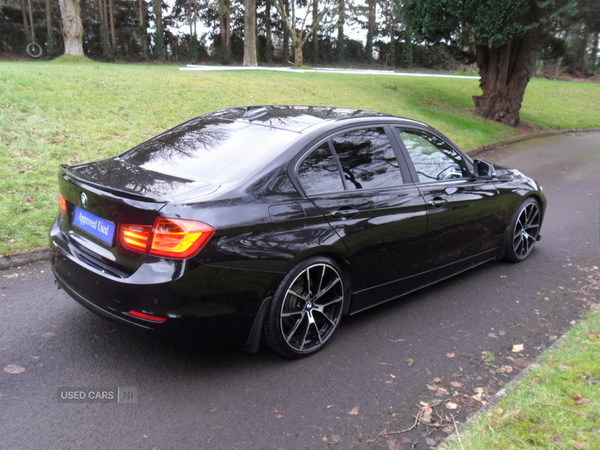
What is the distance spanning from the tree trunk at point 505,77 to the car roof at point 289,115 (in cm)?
1436

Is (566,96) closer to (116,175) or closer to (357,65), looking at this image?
(357,65)

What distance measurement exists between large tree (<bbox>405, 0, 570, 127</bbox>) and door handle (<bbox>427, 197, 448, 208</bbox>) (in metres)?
12.4

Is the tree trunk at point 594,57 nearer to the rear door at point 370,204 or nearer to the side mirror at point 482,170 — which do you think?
the side mirror at point 482,170

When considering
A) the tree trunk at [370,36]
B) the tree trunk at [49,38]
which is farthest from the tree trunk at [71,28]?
the tree trunk at [370,36]

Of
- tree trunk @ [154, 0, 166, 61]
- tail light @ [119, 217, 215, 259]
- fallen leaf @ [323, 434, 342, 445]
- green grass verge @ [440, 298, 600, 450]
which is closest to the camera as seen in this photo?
green grass verge @ [440, 298, 600, 450]

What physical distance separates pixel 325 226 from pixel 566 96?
27.4 meters

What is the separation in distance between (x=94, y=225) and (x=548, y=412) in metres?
2.98

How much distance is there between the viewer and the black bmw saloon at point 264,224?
315cm

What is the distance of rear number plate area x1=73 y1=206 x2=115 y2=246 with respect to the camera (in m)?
3.30

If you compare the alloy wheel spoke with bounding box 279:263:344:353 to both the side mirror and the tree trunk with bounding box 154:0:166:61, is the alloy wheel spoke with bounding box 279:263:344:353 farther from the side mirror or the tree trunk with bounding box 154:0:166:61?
the tree trunk with bounding box 154:0:166:61

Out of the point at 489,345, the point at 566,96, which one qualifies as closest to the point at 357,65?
the point at 566,96

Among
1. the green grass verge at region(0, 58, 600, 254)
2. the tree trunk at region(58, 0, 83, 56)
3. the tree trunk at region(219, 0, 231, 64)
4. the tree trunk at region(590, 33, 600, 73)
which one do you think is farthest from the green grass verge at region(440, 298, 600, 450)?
the tree trunk at region(590, 33, 600, 73)

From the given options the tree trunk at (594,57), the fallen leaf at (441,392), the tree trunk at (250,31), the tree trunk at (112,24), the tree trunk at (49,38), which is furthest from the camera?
the tree trunk at (594,57)

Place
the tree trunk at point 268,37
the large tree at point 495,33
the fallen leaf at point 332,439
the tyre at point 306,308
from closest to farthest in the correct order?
the fallen leaf at point 332,439
the tyre at point 306,308
the large tree at point 495,33
the tree trunk at point 268,37
